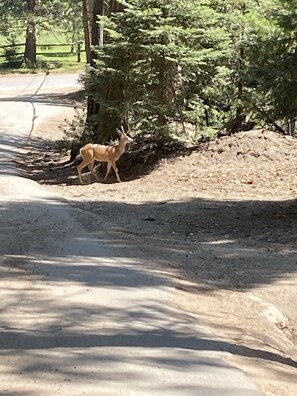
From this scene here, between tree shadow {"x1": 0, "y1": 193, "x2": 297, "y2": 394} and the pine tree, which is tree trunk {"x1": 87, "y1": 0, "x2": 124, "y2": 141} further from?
tree shadow {"x1": 0, "y1": 193, "x2": 297, "y2": 394}

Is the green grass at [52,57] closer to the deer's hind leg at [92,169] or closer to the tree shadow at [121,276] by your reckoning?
the deer's hind leg at [92,169]

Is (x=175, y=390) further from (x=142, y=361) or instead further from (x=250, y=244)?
(x=250, y=244)

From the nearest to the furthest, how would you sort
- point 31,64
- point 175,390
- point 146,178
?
point 175,390 < point 146,178 < point 31,64

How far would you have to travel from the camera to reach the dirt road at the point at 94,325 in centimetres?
505

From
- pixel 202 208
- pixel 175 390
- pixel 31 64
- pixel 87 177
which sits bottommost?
pixel 31 64

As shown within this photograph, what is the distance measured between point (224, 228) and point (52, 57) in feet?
179

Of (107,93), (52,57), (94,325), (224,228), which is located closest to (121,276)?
(94,325)

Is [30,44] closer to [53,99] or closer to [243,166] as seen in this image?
[53,99]

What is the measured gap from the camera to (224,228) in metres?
13.4

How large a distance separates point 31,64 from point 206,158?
3980cm

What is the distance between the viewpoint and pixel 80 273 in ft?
27.2

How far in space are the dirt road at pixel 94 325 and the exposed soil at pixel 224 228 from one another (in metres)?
0.27

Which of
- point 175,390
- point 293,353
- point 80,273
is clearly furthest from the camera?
point 80,273

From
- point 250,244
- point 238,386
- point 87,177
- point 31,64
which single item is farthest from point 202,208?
point 31,64
